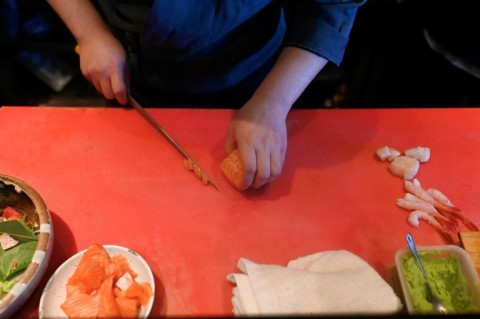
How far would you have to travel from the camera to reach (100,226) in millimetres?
1122

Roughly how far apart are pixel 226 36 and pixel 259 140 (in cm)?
43

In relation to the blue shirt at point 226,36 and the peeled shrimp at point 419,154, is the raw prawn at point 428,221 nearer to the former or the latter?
the peeled shrimp at point 419,154

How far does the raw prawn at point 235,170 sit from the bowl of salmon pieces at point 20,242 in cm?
50

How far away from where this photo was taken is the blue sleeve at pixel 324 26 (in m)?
1.31

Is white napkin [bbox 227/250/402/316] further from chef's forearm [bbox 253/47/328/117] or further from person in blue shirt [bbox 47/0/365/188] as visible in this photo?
chef's forearm [bbox 253/47/328/117]

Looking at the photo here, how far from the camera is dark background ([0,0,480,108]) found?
88.6 inches

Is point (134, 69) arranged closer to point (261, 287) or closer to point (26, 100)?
point (261, 287)

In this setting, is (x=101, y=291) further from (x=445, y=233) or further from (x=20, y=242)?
(x=445, y=233)

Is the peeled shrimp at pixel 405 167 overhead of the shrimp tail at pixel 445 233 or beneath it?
overhead

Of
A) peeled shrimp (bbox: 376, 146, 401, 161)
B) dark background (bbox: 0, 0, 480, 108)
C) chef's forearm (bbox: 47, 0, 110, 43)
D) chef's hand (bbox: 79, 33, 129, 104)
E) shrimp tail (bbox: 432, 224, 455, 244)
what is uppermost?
chef's forearm (bbox: 47, 0, 110, 43)

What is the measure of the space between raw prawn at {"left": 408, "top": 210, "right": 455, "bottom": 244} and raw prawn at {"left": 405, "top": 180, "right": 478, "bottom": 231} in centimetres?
5

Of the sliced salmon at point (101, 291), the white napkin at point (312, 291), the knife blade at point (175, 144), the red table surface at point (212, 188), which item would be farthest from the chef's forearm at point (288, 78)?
the sliced salmon at point (101, 291)

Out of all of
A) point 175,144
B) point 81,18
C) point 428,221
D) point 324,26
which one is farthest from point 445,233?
point 81,18

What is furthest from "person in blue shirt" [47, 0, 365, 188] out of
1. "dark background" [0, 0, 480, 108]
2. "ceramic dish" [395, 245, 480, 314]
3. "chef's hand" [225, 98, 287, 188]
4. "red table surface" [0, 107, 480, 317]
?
"dark background" [0, 0, 480, 108]
